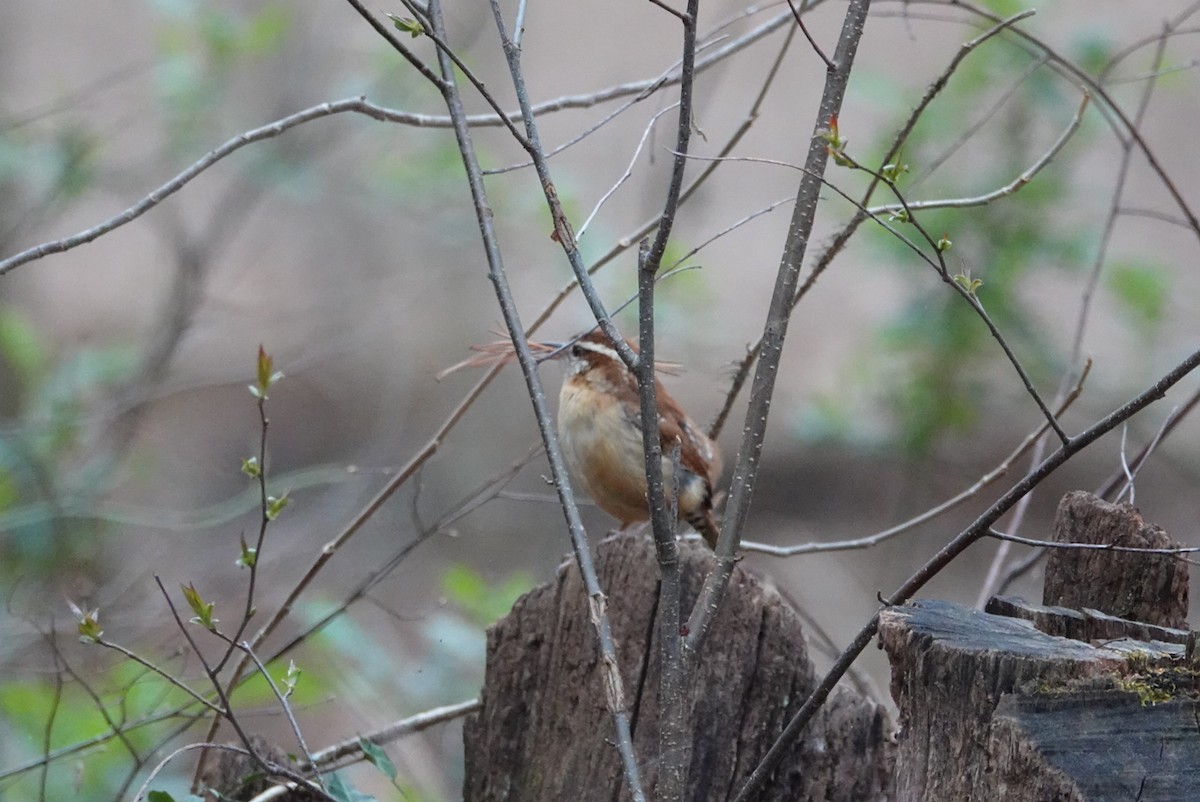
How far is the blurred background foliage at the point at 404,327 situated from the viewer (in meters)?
4.09

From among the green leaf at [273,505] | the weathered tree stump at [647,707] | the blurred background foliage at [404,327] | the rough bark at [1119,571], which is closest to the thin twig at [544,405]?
the weathered tree stump at [647,707]

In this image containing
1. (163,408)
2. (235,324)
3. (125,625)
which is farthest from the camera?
(235,324)

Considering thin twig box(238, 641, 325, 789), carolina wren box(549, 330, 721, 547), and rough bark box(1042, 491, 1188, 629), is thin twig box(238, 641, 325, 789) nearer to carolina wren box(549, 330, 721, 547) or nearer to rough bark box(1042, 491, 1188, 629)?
rough bark box(1042, 491, 1188, 629)

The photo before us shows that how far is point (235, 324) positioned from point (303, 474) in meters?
5.65

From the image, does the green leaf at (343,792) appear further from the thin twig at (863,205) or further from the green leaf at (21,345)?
the green leaf at (21,345)

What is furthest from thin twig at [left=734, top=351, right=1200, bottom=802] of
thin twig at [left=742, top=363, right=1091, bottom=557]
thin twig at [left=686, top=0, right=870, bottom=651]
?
thin twig at [left=742, top=363, right=1091, bottom=557]

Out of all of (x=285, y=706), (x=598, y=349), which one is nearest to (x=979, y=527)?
(x=285, y=706)

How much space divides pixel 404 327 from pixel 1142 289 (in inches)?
246

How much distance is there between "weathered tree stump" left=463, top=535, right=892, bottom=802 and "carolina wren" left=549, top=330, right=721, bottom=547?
3.74ft

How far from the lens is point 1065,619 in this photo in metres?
1.77

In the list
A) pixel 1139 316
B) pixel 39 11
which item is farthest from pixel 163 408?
pixel 1139 316

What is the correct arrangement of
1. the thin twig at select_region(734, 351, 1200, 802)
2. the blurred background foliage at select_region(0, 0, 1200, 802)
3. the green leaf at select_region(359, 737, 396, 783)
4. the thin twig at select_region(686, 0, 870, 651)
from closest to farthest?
the thin twig at select_region(734, 351, 1200, 802)
the thin twig at select_region(686, 0, 870, 651)
the green leaf at select_region(359, 737, 396, 783)
the blurred background foliage at select_region(0, 0, 1200, 802)

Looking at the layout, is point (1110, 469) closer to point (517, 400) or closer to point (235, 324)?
point (517, 400)

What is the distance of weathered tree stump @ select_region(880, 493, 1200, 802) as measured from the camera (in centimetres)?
135
